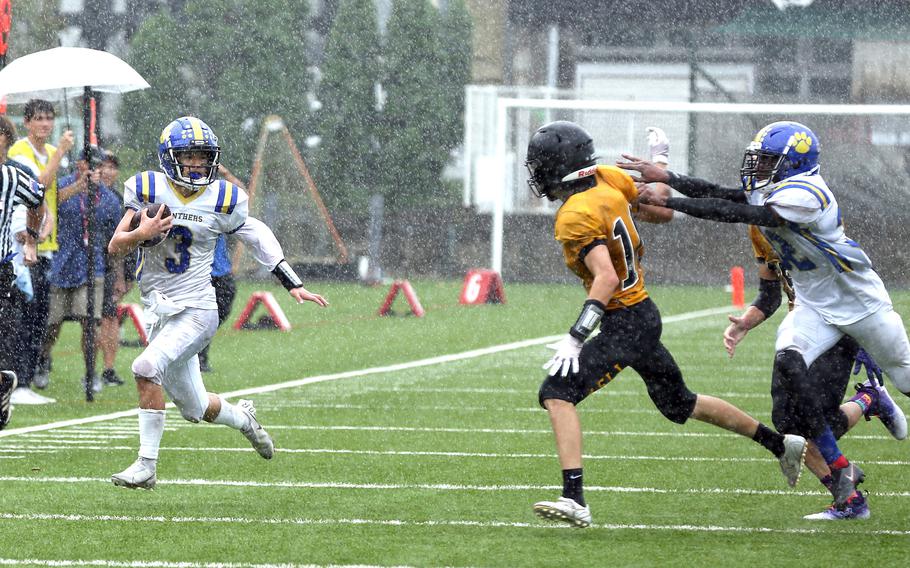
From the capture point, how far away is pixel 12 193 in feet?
27.9

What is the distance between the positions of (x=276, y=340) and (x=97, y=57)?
19.0 ft

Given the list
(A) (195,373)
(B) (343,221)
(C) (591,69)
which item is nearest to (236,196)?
(A) (195,373)

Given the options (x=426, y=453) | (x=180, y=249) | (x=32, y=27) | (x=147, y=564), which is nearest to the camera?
(x=147, y=564)

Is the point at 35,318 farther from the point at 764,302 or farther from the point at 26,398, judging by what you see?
the point at 764,302

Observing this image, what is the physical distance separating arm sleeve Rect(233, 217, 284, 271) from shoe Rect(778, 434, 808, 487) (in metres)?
2.49

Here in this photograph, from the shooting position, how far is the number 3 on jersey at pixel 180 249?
698cm

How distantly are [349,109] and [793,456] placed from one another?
869 inches

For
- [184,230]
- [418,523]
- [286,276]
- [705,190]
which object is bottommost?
[418,523]

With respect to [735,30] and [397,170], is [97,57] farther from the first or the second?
[735,30]

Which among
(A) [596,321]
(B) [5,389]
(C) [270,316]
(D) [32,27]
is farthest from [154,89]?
(A) [596,321]

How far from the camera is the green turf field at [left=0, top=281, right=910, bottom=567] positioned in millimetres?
5555

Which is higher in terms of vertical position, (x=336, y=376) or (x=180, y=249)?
(x=180, y=249)

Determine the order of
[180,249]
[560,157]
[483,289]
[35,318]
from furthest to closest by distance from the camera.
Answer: [483,289] < [35,318] < [180,249] < [560,157]

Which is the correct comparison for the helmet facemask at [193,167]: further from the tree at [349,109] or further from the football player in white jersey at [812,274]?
the tree at [349,109]
